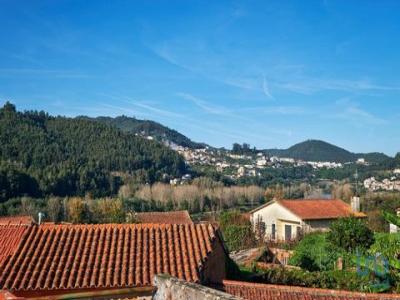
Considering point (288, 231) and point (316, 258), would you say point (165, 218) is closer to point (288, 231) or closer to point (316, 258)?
point (288, 231)

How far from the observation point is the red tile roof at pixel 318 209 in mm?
43031

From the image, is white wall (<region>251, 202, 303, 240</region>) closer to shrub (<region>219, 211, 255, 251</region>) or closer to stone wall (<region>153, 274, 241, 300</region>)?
shrub (<region>219, 211, 255, 251</region>)

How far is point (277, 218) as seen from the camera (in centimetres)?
4616

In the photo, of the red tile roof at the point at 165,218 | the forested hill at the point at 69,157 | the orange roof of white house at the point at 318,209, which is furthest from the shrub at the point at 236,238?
the forested hill at the point at 69,157

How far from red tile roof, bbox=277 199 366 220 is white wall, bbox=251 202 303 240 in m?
0.54

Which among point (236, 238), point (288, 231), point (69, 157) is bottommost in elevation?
point (288, 231)

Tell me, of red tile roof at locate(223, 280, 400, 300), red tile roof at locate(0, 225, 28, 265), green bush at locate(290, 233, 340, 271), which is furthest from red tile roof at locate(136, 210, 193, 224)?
red tile roof at locate(0, 225, 28, 265)

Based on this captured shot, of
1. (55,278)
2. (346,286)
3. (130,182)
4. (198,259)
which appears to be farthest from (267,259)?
(130,182)

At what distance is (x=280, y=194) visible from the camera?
8938cm

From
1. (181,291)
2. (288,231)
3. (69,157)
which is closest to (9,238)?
(181,291)

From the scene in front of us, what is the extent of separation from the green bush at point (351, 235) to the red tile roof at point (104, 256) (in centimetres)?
1537

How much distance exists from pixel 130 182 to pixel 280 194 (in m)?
31.0

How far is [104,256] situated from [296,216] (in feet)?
114

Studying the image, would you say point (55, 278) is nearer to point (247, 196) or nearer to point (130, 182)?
point (247, 196)
